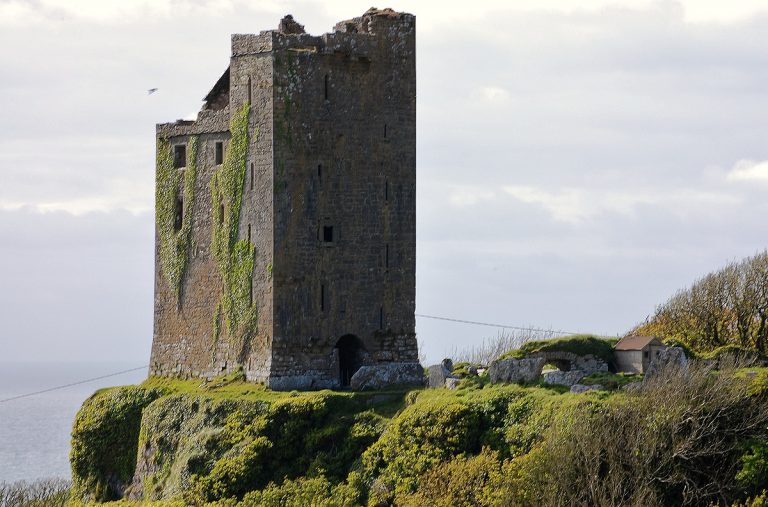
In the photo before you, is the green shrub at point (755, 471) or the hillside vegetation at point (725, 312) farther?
the hillside vegetation at point (725, 312)

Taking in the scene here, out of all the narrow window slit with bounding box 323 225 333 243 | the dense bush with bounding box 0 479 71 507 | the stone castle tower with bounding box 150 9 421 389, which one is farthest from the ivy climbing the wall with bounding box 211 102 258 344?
the dense bush with bounding box 0 479 71 507

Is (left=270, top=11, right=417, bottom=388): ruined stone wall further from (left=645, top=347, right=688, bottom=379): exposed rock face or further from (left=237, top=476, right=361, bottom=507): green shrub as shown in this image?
(left=645, top=347, right=688, bottom=379): exposed rock face

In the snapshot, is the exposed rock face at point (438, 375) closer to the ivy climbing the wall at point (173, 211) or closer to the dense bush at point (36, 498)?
the ivy climbing the wall at point (173, 211)

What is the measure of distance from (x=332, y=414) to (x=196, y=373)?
8537 mm

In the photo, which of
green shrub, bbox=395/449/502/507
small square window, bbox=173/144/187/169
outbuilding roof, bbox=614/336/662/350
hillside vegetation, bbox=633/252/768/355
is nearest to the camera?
green shrub, bbox=395/449/502/507

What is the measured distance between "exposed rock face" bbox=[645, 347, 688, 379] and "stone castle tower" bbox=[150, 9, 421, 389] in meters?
8.65

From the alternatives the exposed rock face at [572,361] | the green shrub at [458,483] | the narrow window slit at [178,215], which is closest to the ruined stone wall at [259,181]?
the narrow window slit at [178,215]

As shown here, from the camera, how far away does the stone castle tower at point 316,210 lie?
54875 mm

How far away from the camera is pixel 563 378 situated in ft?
158

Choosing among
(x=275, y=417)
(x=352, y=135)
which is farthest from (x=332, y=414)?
(x=352, y=135)

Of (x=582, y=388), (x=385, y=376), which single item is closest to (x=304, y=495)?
(x=385, y=376)

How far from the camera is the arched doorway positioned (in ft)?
183

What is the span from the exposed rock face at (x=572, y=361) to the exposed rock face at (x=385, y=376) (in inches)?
154

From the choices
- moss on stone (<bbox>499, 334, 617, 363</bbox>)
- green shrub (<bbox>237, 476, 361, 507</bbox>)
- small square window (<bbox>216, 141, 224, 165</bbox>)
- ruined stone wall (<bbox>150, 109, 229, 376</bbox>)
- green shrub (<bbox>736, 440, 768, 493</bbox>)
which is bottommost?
green shrub (<bbox>237, 476, 361, 507</bbox>)
